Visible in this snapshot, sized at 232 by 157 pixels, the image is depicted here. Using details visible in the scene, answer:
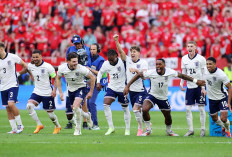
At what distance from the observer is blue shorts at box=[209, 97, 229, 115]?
15.0 meters

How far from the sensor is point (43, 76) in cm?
1606

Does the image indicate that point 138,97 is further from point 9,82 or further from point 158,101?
point 9,82

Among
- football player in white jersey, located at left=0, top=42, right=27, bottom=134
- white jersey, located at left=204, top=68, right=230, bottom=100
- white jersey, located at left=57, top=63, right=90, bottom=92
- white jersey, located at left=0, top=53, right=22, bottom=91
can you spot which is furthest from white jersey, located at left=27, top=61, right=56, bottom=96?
white jersey, located at left=204, top=68, right=230, bottom=100

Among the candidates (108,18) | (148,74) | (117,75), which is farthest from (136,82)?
(108,18)

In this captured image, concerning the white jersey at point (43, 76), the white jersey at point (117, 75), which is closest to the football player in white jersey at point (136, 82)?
the white jersey at point (117, 75)

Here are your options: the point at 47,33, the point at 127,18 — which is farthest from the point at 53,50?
the point at 127,18

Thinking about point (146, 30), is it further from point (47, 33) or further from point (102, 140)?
point (102, 140)

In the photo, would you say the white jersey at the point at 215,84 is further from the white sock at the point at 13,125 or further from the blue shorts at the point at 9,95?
the white sock at the point at 13,125

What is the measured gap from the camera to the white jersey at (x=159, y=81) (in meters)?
15.0

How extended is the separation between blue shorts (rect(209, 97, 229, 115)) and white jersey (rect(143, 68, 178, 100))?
1290mm

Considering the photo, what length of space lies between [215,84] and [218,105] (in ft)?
1.90

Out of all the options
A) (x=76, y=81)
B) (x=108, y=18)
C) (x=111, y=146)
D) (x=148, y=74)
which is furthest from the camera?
(x=108, y=18)

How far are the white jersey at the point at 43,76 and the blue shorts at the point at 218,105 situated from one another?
14.8ft

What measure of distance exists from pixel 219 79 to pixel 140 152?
4438mm
